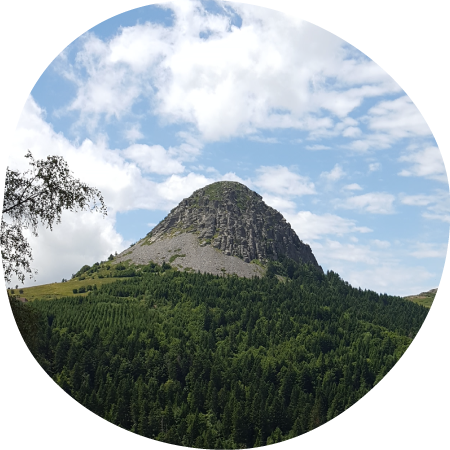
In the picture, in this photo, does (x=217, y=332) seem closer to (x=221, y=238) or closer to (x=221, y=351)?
(x=221, y=351)

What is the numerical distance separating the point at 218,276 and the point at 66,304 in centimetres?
7161

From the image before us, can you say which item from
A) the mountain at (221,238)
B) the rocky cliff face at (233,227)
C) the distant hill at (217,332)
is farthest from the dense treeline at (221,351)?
the rocky cliff face at (233,227)

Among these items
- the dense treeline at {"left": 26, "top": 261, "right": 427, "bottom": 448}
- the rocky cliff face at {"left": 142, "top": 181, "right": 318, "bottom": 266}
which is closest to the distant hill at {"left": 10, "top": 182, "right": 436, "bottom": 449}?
the dense treeline at {"left": 26, "top": 261, "right": 427, "bottom": 448}

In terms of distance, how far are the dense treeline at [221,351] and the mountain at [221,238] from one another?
57.7 ft

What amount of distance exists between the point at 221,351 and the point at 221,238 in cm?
10192

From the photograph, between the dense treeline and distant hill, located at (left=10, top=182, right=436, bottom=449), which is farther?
distant hill, located at (left=10, top=182, right=436, bottom=449)

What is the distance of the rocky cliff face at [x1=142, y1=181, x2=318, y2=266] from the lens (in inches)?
6614

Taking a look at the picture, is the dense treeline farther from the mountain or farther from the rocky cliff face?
the rocky cliff face

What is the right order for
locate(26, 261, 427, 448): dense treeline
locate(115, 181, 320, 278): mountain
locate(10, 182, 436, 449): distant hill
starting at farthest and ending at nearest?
locate(115, 181, 320, 278): mountain, locate(10, 182, 436, 449): distant hill, locate(26, 261, 427, 448): dense treeline

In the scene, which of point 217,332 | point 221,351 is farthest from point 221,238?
point 221,351

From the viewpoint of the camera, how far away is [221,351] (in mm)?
71125

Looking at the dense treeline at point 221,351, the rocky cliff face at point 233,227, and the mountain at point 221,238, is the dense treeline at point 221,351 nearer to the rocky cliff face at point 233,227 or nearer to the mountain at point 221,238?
the mountain at point 221,238

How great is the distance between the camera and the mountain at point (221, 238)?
517 ft

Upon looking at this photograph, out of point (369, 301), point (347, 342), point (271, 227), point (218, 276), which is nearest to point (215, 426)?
point (347, 342)
